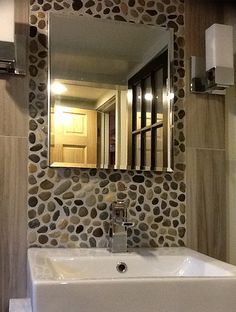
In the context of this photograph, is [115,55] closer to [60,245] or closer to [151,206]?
[151,206]

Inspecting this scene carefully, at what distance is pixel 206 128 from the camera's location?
150 centimetres

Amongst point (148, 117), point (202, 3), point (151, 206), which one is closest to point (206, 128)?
point (148, 117)

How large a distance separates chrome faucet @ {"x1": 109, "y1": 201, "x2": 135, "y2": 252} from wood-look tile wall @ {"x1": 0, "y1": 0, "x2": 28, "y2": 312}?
0.98ft

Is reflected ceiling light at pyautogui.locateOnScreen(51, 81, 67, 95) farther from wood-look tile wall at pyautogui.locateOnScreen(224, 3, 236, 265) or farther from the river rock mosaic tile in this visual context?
wood-look tile wall at pyautogui.locateOnScreen(224, 3, 236, 265)

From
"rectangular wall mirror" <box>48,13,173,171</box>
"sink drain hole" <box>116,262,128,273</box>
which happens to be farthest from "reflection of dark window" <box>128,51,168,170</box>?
"sink drain hole" <box>116,262,128,273</box>

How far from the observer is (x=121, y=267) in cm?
121

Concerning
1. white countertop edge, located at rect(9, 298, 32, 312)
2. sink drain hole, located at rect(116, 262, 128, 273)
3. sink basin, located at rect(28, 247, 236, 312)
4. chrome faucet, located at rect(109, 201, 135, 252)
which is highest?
chrome faucet, located at rect(109, 201, 135, 252)

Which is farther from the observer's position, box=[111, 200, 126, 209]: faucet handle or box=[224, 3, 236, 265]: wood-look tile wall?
box=[224, 3, 236, 265]: wood-look tile wall

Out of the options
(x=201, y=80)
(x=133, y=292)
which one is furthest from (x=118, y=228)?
(x=201, y=80)

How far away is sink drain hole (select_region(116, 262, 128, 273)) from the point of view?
1206 millimetres

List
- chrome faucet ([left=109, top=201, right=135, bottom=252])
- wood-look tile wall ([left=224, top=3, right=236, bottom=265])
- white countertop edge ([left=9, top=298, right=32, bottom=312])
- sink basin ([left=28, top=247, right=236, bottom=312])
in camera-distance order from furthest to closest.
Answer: wood-look tile wall ([left=224, top=3, right=236, bottom=265])
chrome faucet ([left=109, top=201, right=135, bottom=252])
white countertop edge ([left=9, top=298, right=32, bottom=312])
sink basin ([left=28, top=247, right=236, bottom=312])

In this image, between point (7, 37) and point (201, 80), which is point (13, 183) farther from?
point (201, 80)

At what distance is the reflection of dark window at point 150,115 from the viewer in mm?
1424

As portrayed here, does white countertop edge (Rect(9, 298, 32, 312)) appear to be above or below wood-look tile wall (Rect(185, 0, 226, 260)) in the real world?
below
